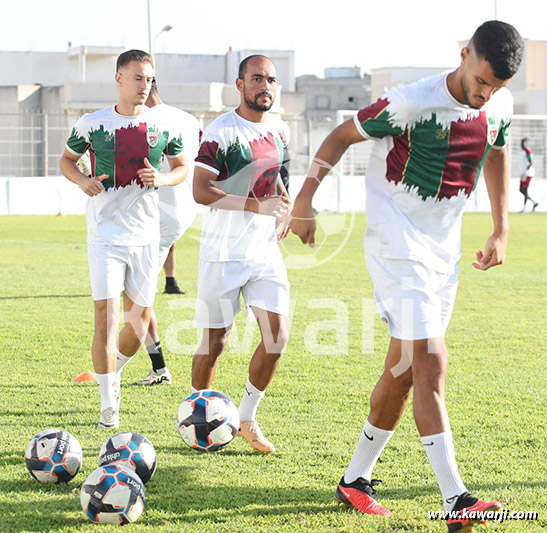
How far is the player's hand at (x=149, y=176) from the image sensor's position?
5684 mm

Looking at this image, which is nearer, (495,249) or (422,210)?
(422,210)

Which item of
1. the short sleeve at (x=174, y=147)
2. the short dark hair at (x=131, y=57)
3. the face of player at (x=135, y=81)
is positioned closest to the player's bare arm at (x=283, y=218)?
the short sleeve at (x=174, y=147)

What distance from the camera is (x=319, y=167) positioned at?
3945 mm

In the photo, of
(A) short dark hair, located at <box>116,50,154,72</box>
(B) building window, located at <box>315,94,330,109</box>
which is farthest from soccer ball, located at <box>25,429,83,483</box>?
(B) building window, located at <box>315,94,330,109</box>

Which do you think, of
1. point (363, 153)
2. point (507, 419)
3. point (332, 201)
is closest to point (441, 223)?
point (507, 419)

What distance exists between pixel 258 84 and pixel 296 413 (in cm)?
215

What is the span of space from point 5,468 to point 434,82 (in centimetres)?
289

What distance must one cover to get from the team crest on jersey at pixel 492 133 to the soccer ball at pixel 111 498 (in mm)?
2205

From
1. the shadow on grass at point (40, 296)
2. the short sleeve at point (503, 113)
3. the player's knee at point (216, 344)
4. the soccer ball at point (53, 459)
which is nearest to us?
the short sleeve at point (503, 113)

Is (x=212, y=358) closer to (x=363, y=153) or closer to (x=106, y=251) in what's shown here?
(x=106, y=251)

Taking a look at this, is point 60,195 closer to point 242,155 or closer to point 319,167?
point 242,155

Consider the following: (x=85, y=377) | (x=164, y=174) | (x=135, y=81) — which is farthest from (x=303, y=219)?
(x=85, y=377)

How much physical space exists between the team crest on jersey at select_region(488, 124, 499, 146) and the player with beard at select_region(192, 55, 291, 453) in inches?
59.1

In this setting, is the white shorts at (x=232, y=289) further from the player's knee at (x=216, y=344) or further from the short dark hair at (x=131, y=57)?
the short dark hair at (x=131, y=57)
